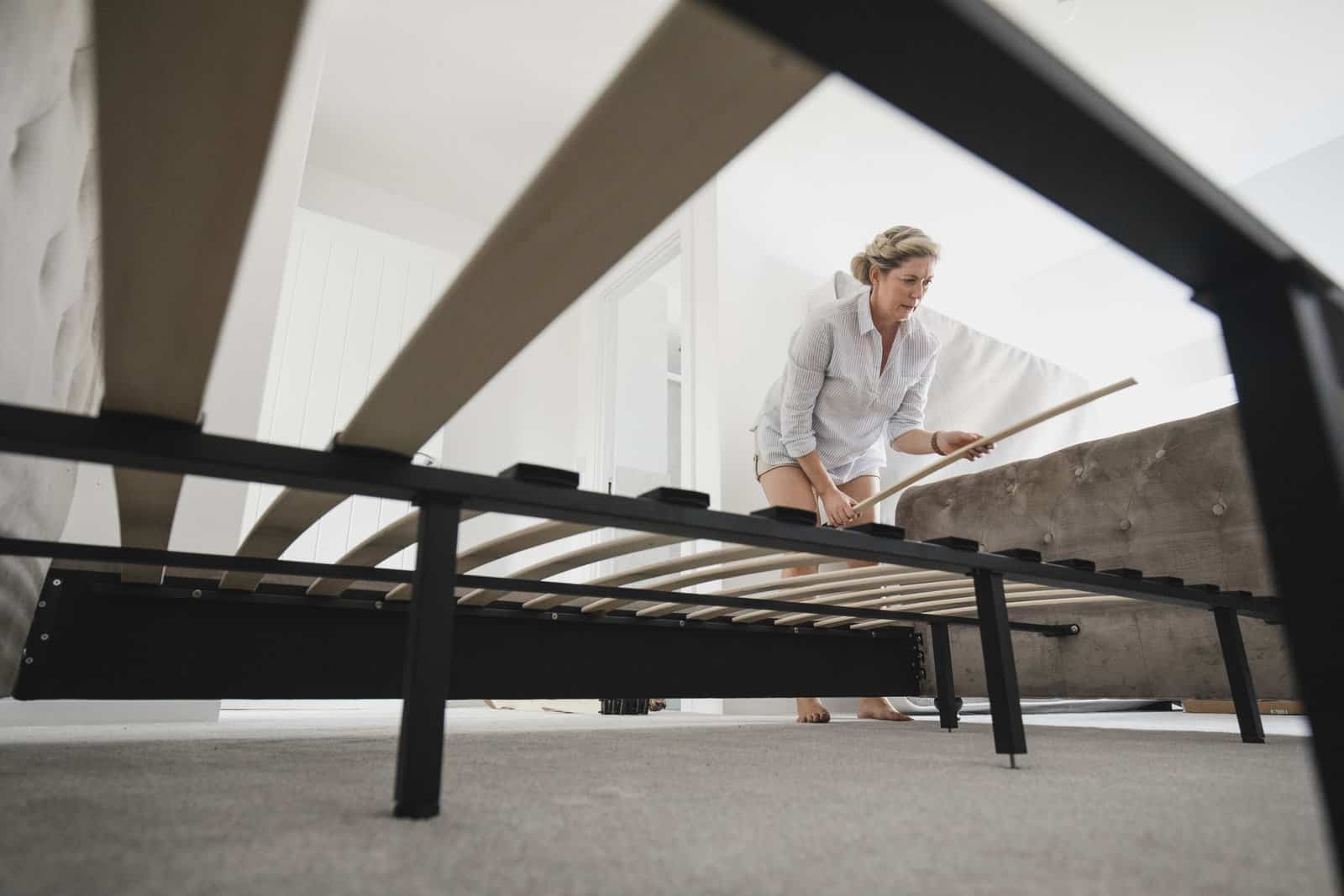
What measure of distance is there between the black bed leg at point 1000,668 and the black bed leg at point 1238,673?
0.72 meters

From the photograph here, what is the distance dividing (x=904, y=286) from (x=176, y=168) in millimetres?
2285

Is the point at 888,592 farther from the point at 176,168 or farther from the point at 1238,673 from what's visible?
the point at 176,168

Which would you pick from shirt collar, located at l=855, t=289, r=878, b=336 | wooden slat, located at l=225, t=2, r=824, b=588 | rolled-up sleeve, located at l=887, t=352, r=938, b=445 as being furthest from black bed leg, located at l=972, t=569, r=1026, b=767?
rolled-up sleeve, located at l=887, t=352, r=938, b=445

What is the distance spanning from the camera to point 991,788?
96 cm

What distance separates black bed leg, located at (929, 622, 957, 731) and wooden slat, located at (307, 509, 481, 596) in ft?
4.91

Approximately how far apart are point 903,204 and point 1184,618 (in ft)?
13.1

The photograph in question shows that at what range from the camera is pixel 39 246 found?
1143 mm

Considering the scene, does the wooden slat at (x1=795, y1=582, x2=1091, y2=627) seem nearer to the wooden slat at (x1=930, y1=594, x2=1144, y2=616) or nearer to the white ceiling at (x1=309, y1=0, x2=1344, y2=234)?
the wooden slat at (x1=930, y1=594, x2=1144, y2=616)

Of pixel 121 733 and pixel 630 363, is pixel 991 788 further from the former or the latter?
pixel 630 363

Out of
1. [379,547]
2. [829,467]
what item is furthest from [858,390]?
[379,547]

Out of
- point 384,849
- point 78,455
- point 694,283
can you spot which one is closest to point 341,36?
point 694,283

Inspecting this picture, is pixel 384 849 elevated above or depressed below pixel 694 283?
below

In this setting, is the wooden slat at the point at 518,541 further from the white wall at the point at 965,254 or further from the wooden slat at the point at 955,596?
the white wall at the point at 965,254

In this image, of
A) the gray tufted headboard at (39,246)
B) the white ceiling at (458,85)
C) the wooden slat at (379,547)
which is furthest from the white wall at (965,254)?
the gray tufted headboard at (39,246)
